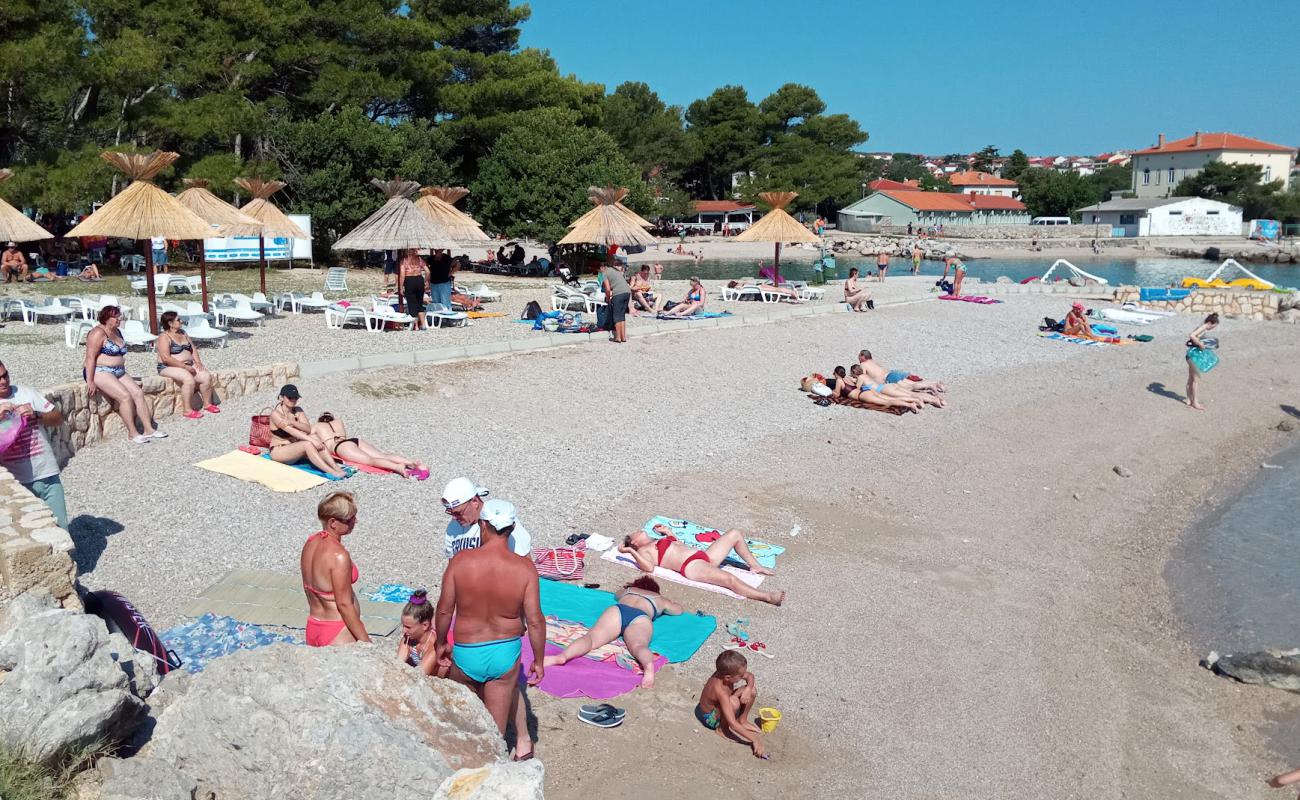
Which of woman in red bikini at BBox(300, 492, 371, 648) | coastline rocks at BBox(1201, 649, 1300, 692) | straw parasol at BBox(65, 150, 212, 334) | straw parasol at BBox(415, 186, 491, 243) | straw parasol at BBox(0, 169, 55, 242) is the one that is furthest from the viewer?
straw parasol at BBox(415, 186, 491, 243)

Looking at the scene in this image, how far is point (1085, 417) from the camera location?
14.8m

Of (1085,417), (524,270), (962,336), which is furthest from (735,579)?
(524,270)

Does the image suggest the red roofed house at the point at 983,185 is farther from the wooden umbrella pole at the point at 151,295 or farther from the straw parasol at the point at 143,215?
the wooden umbrella pole at the point at 151,295

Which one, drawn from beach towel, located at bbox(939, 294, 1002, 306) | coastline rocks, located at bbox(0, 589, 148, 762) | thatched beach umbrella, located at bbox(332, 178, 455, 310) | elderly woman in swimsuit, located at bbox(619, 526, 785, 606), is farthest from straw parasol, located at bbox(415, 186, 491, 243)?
coastline rocks, located at bbox(0, 589, 148, 762)

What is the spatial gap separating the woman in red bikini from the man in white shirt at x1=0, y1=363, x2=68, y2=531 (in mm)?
2410

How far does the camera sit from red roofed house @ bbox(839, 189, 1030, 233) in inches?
3177

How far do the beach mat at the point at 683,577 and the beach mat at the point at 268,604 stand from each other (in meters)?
2.02

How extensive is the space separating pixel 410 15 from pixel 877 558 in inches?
1166

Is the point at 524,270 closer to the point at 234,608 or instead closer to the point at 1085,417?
the point at 1085,417

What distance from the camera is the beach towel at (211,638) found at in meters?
5.56

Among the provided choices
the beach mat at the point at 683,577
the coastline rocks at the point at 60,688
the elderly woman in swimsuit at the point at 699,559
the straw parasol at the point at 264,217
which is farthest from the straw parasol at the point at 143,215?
the coastline rocks at the point at 60,688

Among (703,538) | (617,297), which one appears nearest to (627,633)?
(703,538)

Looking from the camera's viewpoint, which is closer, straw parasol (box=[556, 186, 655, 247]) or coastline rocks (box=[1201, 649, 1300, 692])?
coastline rocks (box=[1201, 649, 1300, 692])

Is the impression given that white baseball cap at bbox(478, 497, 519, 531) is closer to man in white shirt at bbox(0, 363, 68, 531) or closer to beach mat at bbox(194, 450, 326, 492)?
man in white shirt at bbox(0, 363, 68, 531)
